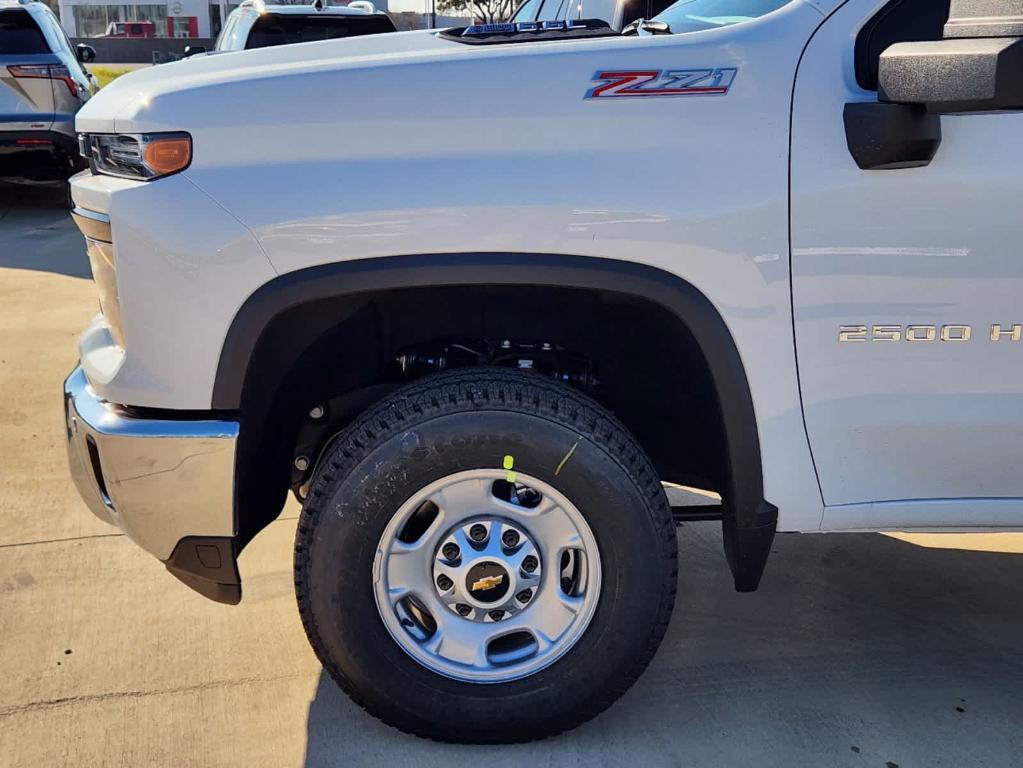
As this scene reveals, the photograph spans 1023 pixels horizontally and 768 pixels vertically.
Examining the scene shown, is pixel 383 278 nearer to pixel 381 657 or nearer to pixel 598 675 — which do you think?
pixel 381 657

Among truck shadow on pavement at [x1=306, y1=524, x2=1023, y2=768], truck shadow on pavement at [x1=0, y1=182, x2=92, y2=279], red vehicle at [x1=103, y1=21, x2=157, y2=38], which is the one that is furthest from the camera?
red vehicle at [x1=103, y1=21, x2=157, y2=38]

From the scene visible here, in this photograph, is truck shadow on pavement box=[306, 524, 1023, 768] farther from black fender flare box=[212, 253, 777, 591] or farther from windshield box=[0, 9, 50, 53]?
windshield box=[0, 9, 50, 53]

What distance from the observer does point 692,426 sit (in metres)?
2.75

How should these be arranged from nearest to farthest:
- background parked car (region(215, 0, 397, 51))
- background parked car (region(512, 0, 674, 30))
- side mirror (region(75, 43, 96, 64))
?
background parked car (region(512, 0, 674, 30)) → background parked car (region(215, 0, 397, 51)) → side mirror (region(75, 43, 96, 64))

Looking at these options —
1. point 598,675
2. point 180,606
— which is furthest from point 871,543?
point 180,606

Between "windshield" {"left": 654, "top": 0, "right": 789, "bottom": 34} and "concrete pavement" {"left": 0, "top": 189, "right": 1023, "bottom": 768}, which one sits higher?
"windshield" {"left": 654, "top": 0, "right": 789, "bottom": 34}

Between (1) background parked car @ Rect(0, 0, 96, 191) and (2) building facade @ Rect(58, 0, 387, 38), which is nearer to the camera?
(1) background parked car @ Rect(0, 0, 96, 191)

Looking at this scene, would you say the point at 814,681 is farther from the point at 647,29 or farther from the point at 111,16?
the point at 111,16

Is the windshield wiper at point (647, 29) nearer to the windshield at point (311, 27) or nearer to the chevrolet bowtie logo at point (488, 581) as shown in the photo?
the chevrolet bowtie logo at point (488, 581)

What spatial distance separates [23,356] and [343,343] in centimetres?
354

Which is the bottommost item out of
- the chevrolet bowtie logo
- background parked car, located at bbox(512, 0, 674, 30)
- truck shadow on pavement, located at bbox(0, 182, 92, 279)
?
truck shadow on pavement, located at bbox(0, 182, 92, 279)

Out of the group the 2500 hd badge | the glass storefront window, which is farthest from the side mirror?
the glass storefront window

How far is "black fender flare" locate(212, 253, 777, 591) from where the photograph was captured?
221cm

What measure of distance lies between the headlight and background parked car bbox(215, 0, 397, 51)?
5758 millimetres
